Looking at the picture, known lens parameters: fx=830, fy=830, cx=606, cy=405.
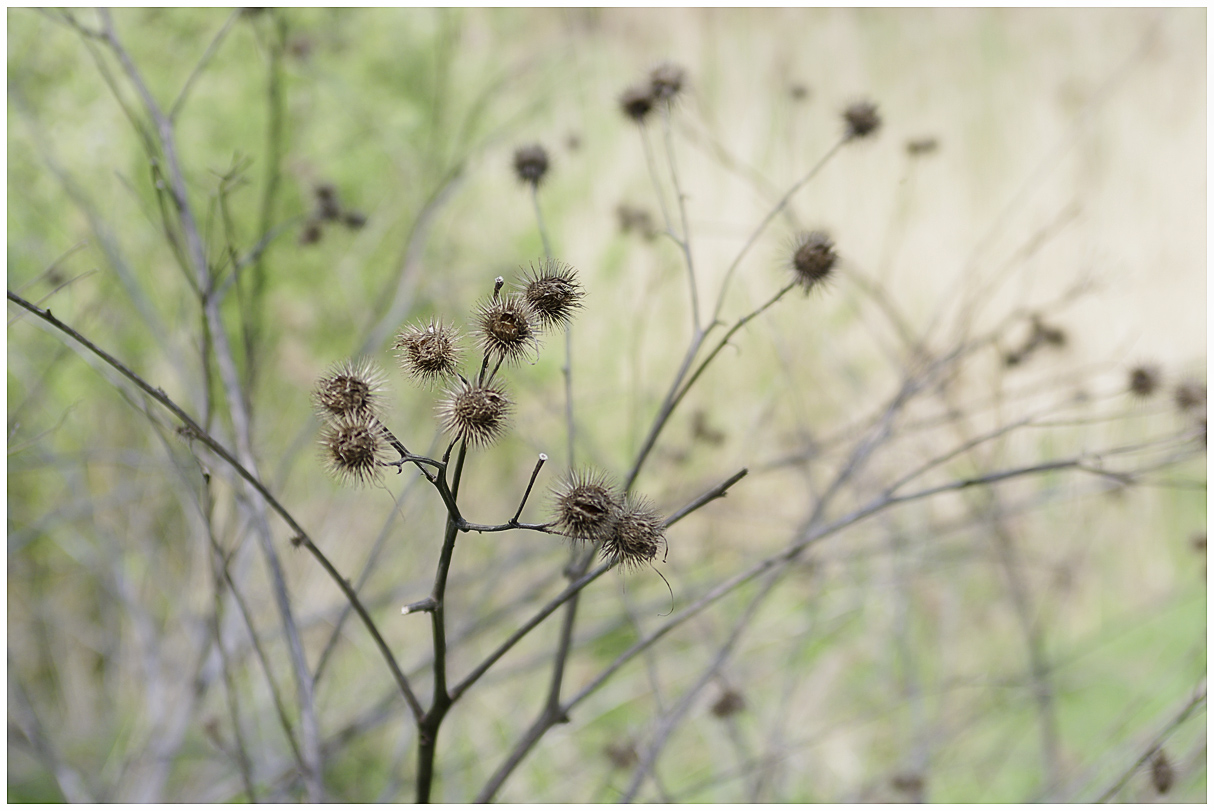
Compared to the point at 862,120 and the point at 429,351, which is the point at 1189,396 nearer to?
the point at 862,120

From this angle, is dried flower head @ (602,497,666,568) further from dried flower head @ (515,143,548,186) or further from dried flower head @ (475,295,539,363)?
dried flower head @ (515,143,548,186)

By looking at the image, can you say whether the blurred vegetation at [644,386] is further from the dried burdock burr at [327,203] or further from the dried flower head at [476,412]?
the dried flower head at [476,412]

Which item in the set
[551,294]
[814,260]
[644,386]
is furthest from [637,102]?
[644,386]

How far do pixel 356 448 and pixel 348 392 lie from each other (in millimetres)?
50

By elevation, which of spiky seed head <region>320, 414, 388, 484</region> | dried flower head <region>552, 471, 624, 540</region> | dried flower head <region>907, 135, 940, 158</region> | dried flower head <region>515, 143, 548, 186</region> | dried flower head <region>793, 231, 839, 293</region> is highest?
dried flower head <region>907, 135, 940, 158</region>

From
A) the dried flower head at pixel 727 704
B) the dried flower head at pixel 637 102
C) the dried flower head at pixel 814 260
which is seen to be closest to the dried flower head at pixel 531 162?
the dried flower head at pixel 637 102

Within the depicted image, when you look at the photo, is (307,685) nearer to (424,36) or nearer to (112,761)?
(112,761)

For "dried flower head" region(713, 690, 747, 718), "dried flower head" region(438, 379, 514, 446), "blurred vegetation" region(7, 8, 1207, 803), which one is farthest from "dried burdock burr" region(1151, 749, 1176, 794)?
"dried flower head" region(438, 379, 514, 446)

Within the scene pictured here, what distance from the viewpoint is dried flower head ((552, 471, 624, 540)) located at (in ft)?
2.20

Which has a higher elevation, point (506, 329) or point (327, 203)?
point (327, 203)

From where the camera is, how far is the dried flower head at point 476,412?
66cm

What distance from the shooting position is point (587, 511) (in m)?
0.67

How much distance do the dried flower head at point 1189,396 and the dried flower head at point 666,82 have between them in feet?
2.91

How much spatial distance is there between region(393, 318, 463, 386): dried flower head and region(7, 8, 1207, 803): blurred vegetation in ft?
3.00
